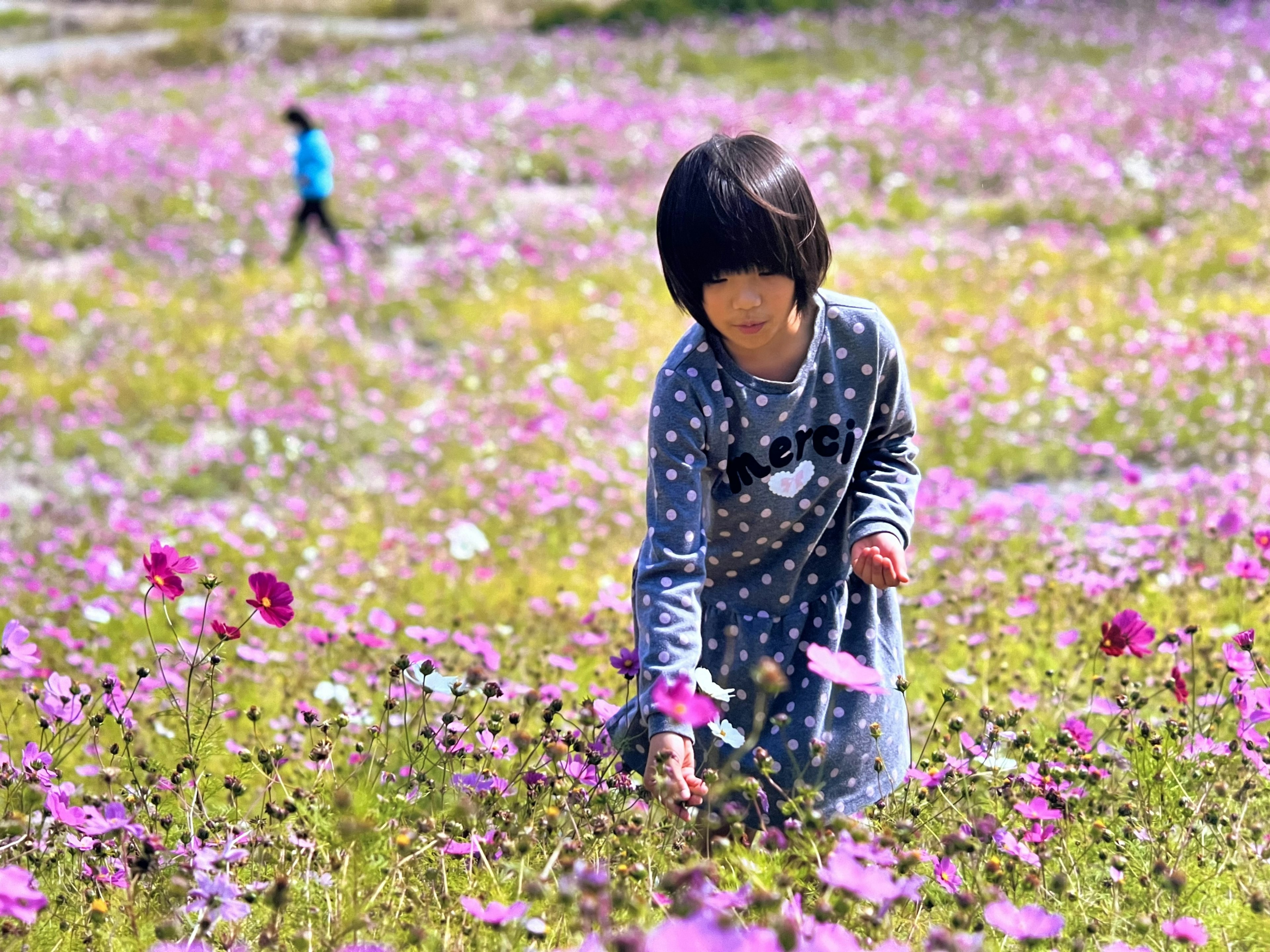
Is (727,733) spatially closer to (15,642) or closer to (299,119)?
(15,642)

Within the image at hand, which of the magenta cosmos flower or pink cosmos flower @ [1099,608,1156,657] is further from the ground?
the magenta cosmos flower

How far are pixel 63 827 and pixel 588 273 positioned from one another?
856 centimetres

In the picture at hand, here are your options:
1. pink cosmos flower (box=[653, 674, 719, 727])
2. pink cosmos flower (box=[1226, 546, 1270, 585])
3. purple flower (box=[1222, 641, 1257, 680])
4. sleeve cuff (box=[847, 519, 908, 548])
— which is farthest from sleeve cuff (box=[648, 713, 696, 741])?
pink cosmos flower (box=[1226, 546, 1270, 585])

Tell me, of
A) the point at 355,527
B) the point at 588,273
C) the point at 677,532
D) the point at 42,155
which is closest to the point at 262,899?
the point at 677,532

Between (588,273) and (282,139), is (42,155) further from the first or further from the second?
(588,273)

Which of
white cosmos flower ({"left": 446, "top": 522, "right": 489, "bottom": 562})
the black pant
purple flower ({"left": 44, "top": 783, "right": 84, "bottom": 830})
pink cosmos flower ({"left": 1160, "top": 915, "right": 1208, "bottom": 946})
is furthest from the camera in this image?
the black pant

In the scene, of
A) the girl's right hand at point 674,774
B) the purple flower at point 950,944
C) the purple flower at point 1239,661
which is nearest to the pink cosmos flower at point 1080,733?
the purple flower at point 1239,661

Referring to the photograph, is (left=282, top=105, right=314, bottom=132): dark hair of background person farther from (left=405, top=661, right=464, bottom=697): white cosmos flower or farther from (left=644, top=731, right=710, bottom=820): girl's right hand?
(left=644, top=731, right=710, bottom=820): girl's right hand

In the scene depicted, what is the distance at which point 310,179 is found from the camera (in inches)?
449

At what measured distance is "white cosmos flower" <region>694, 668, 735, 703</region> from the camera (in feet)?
7.66

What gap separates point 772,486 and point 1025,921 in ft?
4.12

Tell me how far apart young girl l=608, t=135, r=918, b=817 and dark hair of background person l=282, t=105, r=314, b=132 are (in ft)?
31.9

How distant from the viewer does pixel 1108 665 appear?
151 inches

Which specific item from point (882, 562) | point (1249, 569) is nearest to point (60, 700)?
point (882, 562)
